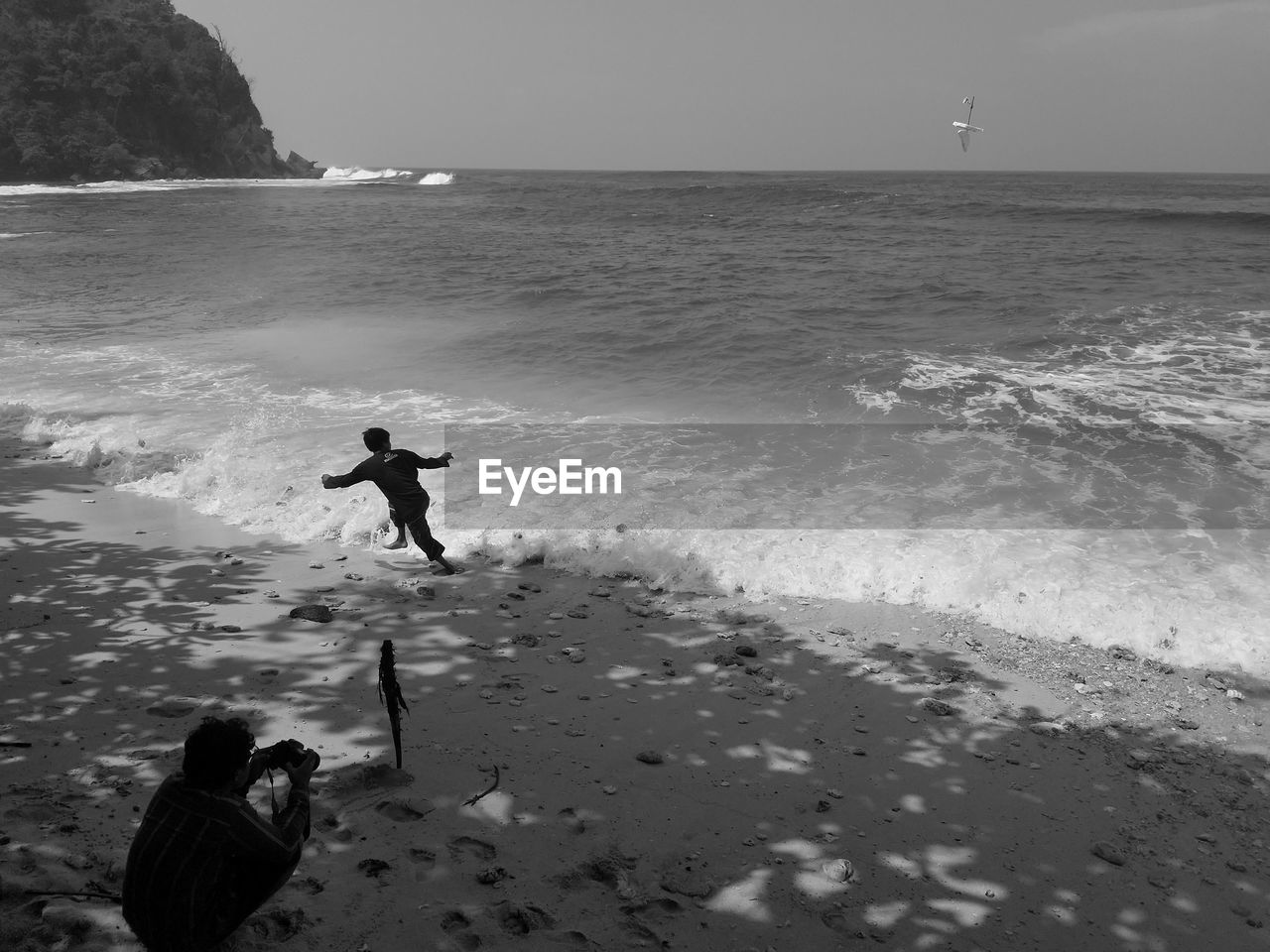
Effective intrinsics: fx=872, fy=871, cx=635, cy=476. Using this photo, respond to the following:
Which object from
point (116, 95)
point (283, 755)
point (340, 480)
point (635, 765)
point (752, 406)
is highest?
point (116, 95)

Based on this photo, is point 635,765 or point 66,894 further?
point 635,765

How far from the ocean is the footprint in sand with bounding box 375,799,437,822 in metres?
3.66

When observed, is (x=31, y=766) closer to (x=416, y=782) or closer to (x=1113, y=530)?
(x=416, y=782)

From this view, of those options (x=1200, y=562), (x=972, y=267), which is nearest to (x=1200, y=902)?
(x=1200, y=562)

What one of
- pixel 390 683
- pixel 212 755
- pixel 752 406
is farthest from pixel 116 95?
pixel 212 755

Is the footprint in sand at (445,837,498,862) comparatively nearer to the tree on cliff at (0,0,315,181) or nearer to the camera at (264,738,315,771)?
the camera at (264,738,315,771)

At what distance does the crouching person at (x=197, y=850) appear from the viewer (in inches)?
119

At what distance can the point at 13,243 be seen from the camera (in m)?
32.5

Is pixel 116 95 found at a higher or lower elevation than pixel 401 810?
higher

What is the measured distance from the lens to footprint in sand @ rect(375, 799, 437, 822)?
170 inches

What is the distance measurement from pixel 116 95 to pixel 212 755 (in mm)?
112240

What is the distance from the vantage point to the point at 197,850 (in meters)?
3.03

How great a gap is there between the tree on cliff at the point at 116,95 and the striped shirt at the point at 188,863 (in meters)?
102

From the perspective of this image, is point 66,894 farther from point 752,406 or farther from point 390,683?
point 752,406
